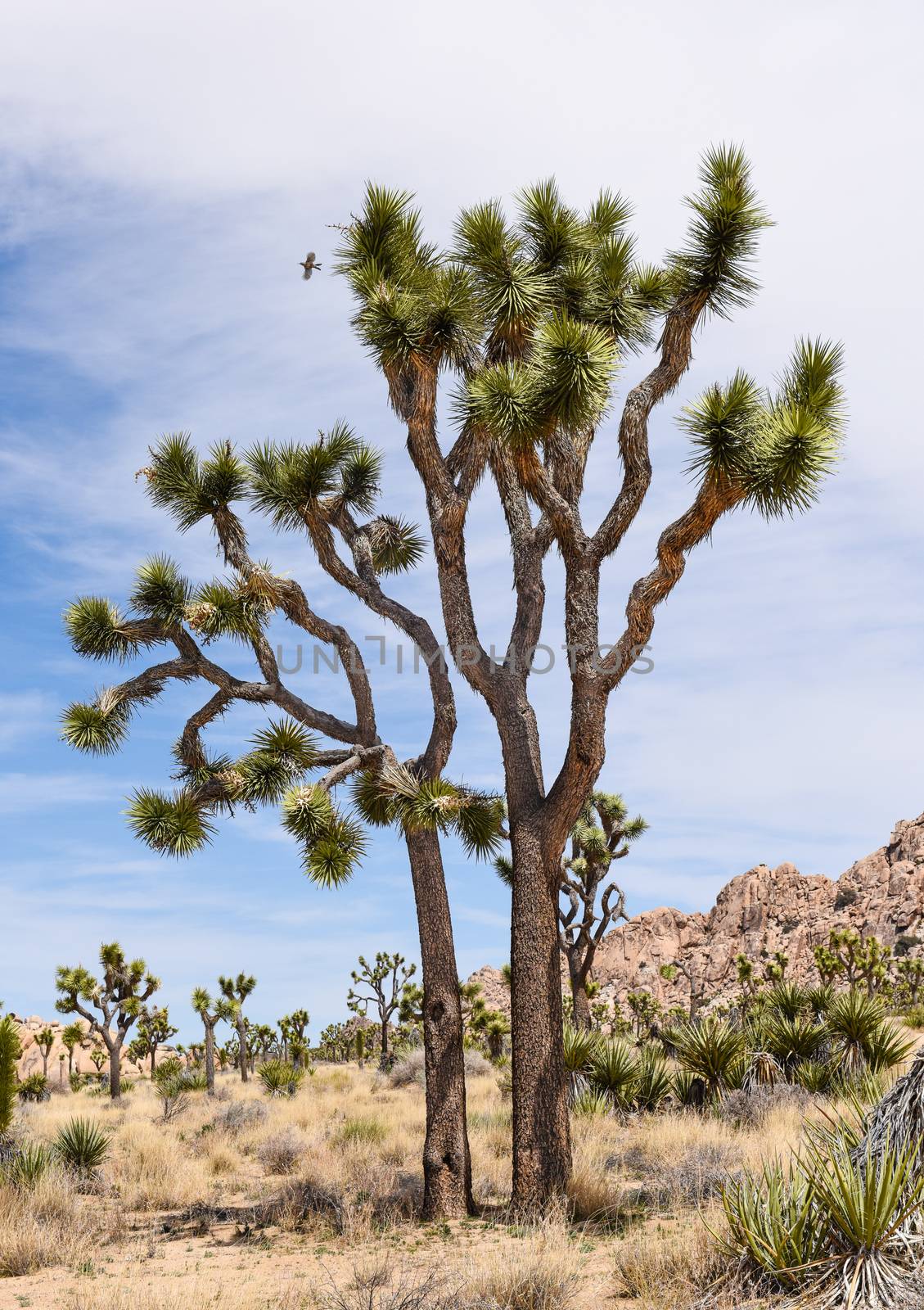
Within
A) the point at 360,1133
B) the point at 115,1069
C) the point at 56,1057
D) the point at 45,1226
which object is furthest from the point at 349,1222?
the point at 56,1057

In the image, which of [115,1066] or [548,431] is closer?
[548,431]

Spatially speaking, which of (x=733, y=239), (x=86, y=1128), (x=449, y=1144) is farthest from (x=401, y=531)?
(x=86, y=1128)

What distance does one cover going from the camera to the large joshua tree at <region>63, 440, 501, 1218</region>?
10.7m

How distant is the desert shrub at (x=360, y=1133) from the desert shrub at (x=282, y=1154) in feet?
1.80

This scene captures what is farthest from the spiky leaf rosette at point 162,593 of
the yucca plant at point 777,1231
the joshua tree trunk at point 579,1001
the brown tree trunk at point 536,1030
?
the joshua tree trunk at point 579,1001

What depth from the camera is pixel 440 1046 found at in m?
10.8

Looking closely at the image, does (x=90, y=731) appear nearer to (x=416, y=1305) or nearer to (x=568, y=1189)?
(x=568, y=1189)

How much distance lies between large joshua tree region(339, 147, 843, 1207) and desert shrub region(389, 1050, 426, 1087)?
14.7 m

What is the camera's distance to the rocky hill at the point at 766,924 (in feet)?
167

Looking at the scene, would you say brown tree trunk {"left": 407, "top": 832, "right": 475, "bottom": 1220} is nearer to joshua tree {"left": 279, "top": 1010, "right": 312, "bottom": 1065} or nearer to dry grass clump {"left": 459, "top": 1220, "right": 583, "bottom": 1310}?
dry grass clump {"left": 459, "top": 1220, "right": 583, "bottom": 1310}

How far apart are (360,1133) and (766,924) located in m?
48.9

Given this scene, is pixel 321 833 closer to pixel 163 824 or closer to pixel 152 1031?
pixel 163 824

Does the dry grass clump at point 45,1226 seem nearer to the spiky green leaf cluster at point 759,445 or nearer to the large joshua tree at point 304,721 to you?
the large joshua tree at point 304,721

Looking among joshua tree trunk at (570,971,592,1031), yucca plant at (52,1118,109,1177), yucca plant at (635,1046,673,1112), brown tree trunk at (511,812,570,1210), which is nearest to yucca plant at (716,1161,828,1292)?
brown tree trunk at (511,812,570,1210)
